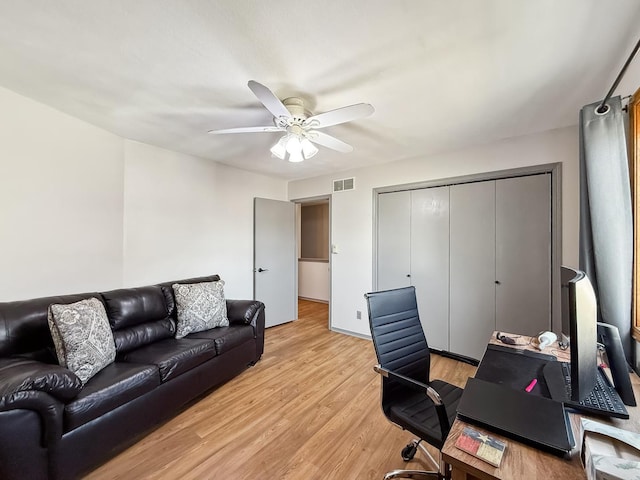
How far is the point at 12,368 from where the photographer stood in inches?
55.3

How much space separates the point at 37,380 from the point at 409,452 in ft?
6.96

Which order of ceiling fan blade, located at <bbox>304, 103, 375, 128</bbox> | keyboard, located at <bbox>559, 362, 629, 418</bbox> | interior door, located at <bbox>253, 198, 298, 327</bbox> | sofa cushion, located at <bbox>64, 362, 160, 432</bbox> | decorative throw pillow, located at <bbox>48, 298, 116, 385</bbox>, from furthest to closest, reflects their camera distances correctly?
interior door, located at <bbox>253, 198, 298, 327</bbox>, decorative throw pillow, located at <bbox>48, 298, 116, 385</bbox>, ceiling fan blade, located at <bbox>304, 103, 375, 128</bbox>, sofa cushion, located at <bbox>64, 362, 160, 432</bbox>, keyboard, located at <bbox>559, 362, 629, 418</bbox>

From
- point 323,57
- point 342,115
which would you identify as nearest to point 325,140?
point 342,115

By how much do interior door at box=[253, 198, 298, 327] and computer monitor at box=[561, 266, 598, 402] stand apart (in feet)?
12.2

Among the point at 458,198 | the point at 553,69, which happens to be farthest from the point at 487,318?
the point at 553,69

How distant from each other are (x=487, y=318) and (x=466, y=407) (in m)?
2.34

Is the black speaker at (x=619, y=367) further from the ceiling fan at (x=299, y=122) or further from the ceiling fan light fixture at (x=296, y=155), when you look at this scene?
the ceiling fan light fixture at (x=296, y=155)

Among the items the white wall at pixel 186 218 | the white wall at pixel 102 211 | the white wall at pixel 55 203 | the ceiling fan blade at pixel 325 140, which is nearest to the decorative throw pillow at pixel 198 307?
the white wall at pixel 186 218

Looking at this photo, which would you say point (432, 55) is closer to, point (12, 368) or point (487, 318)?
point (487, 318)

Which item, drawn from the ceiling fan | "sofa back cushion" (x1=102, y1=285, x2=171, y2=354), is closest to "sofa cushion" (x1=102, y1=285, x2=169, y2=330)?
"sofa back cushion" (x1=102, y1=285, x2=171, y2=354)

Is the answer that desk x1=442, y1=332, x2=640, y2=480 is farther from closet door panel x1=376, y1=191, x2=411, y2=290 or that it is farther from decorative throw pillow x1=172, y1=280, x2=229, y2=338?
closet door panel x1=376, y1=191, x2=411, y2=290

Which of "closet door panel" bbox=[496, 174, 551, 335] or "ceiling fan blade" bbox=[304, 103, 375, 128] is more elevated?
"ceiling fan blade" bbox=[304, 103, 375, 128]

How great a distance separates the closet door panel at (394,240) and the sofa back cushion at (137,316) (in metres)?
2.60

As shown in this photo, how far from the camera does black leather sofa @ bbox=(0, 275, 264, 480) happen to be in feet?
4.27
